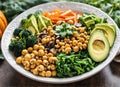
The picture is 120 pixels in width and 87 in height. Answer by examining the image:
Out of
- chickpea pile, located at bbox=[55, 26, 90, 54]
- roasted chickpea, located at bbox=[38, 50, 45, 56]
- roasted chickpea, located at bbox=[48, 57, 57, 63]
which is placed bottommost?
roasted chickpea, located at bbox=[48, 57, 57, 63]

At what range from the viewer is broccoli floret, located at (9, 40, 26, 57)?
4.30 ft

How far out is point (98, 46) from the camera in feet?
4.23

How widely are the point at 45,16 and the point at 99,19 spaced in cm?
29

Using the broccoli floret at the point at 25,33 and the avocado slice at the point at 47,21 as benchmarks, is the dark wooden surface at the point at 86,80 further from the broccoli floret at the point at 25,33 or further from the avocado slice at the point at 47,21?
the avocado slice at the point at 47,21

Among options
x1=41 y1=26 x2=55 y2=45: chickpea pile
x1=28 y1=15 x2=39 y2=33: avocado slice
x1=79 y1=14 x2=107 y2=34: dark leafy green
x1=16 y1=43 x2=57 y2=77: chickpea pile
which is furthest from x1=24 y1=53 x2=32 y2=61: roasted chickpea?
x1=79 y1=14 x2=107 y2=34: dark leafy green

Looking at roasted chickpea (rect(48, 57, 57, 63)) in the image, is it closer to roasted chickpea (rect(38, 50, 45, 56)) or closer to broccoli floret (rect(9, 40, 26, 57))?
roasted chickpea (rect(38, 50, 45, 56))

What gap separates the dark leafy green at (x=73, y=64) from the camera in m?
1.21

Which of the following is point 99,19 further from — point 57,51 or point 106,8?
point 57,51

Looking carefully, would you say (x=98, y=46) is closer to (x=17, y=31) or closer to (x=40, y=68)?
(x=40, y=68)

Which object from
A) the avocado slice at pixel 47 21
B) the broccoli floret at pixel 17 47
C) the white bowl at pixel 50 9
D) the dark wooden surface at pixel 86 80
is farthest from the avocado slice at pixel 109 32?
the broccoli floret at pixel 17 47

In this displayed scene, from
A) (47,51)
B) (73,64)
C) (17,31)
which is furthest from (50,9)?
(73,64)

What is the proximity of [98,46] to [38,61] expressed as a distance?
28 cm

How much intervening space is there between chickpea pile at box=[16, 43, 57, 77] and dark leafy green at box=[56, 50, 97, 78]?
3 cm

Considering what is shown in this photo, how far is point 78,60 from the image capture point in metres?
1.26
